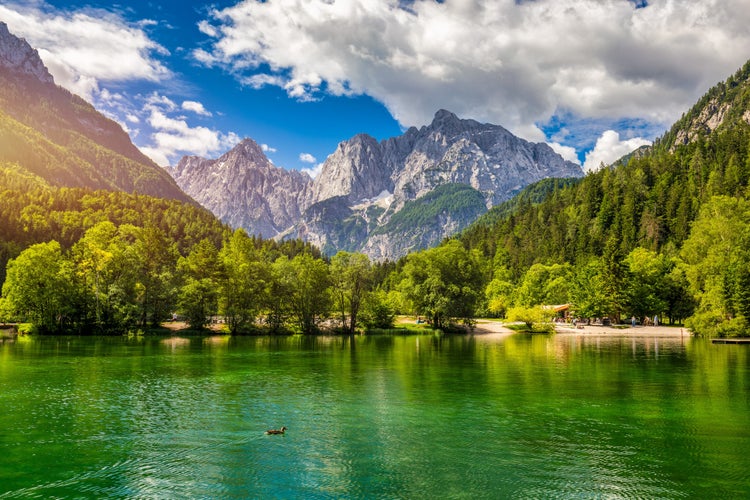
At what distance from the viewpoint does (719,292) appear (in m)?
84.4

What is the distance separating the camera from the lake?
18.7 meters

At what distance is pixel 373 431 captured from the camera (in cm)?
2602

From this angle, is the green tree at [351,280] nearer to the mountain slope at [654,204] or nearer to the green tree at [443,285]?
the green tree at [443,285]

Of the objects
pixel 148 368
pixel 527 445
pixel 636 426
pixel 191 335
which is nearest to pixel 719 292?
pixel 636 426

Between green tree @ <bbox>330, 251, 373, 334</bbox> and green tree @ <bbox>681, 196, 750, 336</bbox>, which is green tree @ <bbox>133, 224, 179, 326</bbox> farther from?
green tree @ <bbox>681, 196, 750, 336</bbox>

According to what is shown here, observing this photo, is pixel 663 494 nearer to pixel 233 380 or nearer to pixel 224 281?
pixel 233 380

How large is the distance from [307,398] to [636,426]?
19702 millimetres

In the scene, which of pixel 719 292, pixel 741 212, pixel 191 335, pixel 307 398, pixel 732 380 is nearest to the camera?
pixel 307 398

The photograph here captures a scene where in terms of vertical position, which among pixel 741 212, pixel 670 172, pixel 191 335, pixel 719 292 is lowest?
pixel 191 335

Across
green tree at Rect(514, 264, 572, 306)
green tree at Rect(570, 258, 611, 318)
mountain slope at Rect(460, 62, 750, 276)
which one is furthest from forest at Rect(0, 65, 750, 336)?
mountain slope at Rect(460, 62, 750, 276)

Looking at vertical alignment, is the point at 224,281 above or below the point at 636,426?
above

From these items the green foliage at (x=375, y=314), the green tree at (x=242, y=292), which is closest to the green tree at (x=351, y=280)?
the green foliage at (x=375, y=314)

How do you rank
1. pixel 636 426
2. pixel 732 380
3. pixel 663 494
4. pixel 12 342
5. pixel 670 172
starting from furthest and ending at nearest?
pixel 670 172
pixel 12 342
pixel 732 380
pixel 636 426
pixel 663 494

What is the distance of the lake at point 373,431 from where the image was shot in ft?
61.2
